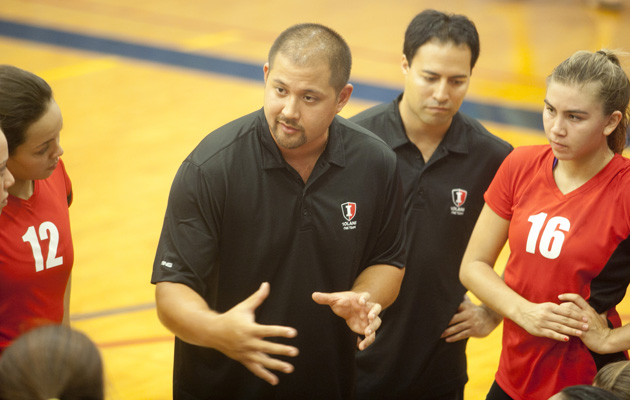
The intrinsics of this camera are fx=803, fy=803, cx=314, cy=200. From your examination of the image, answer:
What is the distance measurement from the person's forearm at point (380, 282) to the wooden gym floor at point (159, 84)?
6.36 ft

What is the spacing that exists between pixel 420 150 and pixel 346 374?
1.06 meters

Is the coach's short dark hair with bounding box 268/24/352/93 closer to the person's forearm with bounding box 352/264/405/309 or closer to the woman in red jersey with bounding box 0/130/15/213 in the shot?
the person's forearm with bounding box 352/264/405/309

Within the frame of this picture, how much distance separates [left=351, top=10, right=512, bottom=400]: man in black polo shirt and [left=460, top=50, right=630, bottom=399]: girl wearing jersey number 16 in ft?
1.35

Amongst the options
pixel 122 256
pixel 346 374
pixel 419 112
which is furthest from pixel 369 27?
pixel 346 374

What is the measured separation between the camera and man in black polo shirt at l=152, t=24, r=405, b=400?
2711 mm

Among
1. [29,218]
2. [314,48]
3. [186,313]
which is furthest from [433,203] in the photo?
[29,218]

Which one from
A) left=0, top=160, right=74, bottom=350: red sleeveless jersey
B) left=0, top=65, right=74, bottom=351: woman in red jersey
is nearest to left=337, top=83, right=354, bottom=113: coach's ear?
left=0, top=65, right=74, bottom=351: woman in red jersey

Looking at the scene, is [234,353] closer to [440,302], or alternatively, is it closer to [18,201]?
[18,201]

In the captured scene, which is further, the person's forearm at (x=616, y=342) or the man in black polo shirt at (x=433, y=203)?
the man in black polo shirt at (x=433, y=203)

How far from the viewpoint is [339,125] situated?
120 inches

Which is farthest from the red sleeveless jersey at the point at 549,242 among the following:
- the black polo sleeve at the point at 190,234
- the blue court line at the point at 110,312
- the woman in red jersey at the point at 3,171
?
the blue court line at the point at 110,312

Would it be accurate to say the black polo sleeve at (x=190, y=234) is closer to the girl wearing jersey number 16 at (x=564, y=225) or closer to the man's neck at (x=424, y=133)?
the girl wearing jersey number 16 at (x=564, y=225)

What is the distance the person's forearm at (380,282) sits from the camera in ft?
9.59

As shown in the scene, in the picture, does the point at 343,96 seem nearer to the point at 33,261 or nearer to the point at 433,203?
the point at 433,203
